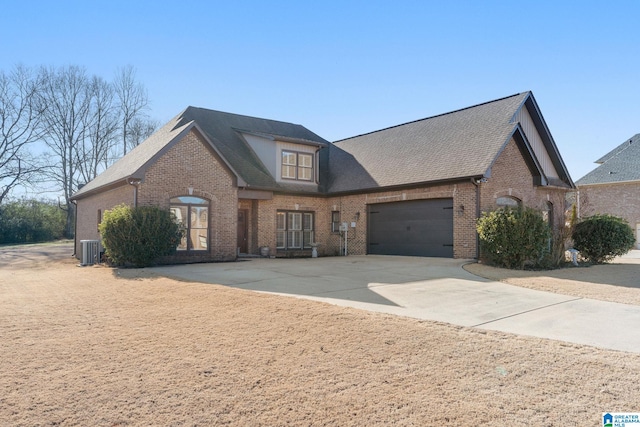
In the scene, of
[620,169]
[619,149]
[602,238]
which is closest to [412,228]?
[602,238]

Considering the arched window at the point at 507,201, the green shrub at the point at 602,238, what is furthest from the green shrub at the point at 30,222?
the green shrub at the point at 602,238

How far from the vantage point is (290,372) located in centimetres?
413

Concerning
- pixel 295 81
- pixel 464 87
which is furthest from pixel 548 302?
pixel 295 81

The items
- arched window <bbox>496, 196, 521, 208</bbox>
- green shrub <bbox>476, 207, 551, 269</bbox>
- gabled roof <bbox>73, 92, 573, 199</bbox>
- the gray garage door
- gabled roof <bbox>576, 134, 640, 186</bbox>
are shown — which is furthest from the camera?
gabled roof <bbox>576, 134, 640, 186</bbox>

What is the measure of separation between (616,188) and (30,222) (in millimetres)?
46303

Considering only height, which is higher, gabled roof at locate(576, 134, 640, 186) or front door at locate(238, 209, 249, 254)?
gabled roof at locate(576, 134, 640, 186)

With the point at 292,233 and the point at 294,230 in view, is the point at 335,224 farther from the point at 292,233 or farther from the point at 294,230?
the point at 292,233

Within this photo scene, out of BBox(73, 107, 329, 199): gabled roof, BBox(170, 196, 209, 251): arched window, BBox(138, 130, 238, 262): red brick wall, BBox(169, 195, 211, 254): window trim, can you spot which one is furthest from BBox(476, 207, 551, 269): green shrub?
BBox(170, 196, 209, 251): arched window

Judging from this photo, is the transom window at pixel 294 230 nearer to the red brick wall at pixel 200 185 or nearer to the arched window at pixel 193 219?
the red brick wall at pixel 200 185

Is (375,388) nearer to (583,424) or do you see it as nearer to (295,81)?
(583,424)

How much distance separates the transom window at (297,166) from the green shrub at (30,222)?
28524 mm

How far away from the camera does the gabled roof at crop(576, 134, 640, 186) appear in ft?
92.2

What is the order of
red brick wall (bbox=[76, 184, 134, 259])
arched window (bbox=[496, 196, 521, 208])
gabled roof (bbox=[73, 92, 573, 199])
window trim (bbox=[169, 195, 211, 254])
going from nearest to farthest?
window trim (bbox=[169, 195, 211, 254]) < red brick wall (bbox=[76, 184, 134, 259]) < gabled roof (bbox=[73, 92, 573, 199]) < arched window (bbox=[496, 196, 521, 208])

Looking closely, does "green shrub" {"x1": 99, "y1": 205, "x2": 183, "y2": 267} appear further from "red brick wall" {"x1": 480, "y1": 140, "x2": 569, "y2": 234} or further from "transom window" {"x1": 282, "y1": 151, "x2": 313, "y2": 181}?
"red brick wall" {"x1": 480, "y1": 140, "x2": 569, "y2": 234}
